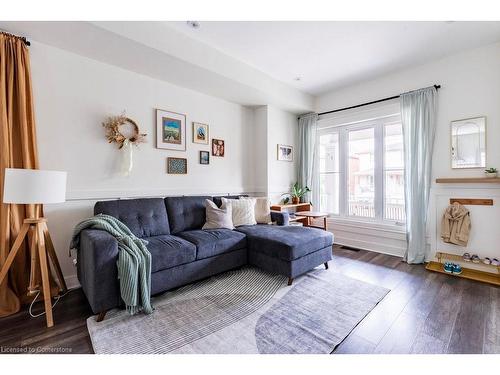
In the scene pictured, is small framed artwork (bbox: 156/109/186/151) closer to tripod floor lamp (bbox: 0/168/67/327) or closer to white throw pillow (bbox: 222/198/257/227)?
white throw pillow (bbox: 222/198/257/227)

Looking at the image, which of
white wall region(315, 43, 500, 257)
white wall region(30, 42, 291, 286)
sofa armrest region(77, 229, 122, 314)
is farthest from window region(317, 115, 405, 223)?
sofa armrest region(77, 229, 122, 314)

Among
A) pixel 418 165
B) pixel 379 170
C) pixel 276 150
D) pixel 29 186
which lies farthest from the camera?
pixel 276 150

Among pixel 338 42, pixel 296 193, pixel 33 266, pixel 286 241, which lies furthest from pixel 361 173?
pixel 33 266

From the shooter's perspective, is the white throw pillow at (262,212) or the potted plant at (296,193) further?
the potted plant at (296,193)

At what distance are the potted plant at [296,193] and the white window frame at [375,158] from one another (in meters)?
0.63

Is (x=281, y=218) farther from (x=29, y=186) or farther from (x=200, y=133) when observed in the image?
(x=29, y=186)

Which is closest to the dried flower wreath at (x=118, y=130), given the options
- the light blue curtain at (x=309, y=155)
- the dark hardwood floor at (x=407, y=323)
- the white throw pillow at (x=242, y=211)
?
the white throw pillow at (x=242, y=211)

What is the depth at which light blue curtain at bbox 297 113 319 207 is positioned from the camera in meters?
4.39

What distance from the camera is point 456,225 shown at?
2.87 m

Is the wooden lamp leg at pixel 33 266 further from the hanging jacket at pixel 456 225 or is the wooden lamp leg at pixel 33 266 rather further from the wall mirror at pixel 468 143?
the wall mirror at pixel 468 143

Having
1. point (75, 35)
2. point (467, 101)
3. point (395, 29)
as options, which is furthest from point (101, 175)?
point (467, 101)

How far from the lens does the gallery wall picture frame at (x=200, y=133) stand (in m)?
3.44

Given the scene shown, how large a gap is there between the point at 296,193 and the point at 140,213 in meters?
2.73

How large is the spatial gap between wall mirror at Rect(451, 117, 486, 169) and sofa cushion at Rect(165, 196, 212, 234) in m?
3.28
